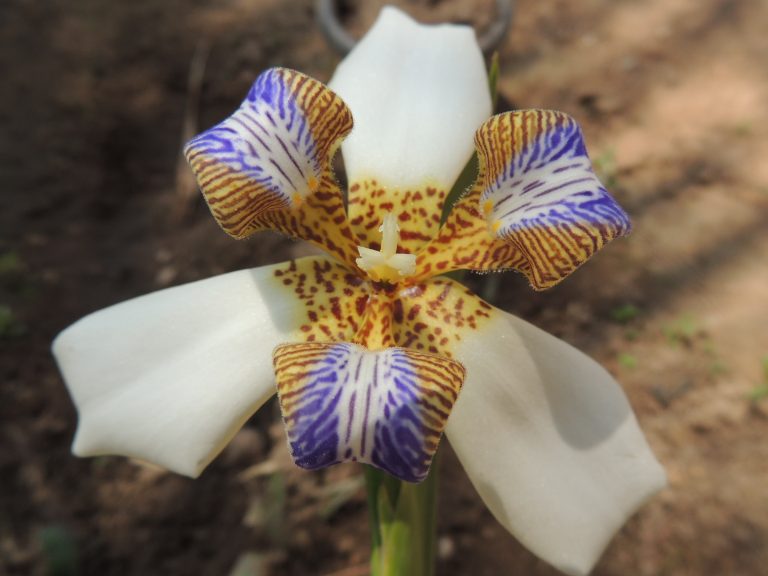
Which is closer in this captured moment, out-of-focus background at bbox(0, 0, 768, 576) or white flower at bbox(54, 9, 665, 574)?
white flower at bbox(54, 9, 665, 574)

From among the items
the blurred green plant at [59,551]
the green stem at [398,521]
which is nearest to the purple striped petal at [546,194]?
the green stem at [398,521]

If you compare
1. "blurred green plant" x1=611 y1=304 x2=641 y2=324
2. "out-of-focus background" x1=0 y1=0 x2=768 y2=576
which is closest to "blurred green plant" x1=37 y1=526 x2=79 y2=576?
"out-of-focus background" x1=0 y1=0 x2=768 y2=576

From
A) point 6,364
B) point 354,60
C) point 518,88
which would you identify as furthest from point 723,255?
point 6,364

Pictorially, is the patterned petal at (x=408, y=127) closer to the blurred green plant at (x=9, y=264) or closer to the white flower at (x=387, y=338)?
the white flower at (x=387, y=338)

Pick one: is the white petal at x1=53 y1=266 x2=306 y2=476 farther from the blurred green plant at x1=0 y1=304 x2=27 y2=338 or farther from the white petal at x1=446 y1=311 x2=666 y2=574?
the blurred green plant at x1=0 y1=304 x2=27 y2=338

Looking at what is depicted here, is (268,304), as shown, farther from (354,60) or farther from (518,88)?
(518,88)

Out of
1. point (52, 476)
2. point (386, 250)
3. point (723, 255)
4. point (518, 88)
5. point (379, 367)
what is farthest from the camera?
point (518, 88)
